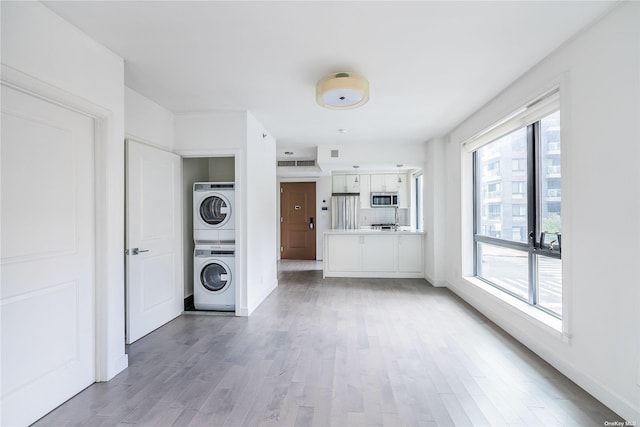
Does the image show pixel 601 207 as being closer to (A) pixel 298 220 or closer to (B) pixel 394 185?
(B) pixel 394 185

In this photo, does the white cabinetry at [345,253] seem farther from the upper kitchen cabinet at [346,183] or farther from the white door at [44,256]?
the white door at [44,256]

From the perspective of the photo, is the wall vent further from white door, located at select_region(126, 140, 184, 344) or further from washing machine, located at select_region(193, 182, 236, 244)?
white door, located at select_region(126, 140, 184, 344)

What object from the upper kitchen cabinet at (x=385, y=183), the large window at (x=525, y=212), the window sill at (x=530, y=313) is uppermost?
the upper kitchen cabinet at (x=385, y=183)

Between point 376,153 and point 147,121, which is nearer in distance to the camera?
point 147,121

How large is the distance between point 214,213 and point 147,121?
4.32 ft

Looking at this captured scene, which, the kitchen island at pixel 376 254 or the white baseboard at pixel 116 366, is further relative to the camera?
the kitchen island at pixel 376 254

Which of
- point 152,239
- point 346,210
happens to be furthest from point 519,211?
point 346,210

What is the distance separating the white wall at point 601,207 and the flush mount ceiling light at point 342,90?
4.96 feet

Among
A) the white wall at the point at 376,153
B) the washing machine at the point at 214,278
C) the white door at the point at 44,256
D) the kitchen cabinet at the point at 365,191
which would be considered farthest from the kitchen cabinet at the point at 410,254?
the white door at the point at 44,256

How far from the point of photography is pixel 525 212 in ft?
10.1

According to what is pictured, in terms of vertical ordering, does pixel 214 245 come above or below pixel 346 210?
below

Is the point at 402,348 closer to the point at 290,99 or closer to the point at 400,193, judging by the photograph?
the point at 290,99

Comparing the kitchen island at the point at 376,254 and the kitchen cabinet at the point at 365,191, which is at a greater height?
the kitchen cabinet at the point at 365,191

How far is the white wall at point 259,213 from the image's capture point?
12.7 feet
